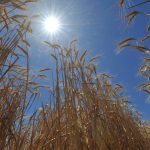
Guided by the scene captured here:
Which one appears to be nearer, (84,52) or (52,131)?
(52,131)

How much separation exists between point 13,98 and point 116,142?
1.06 meters

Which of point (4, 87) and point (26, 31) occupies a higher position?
point (26, 31)

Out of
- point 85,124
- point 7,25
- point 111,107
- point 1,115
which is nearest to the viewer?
point 1,115

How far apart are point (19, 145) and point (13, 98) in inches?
14.9

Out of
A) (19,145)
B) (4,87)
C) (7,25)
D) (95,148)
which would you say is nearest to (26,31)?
(7,25)

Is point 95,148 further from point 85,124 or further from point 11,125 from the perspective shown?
point 11,125

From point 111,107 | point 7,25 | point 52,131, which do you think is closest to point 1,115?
point 52,131

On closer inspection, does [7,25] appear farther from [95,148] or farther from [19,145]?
[95,148]

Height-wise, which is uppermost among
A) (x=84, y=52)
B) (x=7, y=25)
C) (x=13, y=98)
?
(x=84, y=52)

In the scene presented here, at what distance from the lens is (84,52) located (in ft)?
10.9

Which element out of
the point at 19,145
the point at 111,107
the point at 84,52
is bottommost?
the point at 19,145

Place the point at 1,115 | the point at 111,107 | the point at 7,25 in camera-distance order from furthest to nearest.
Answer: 1. the point at 111,107
2. the point at 7,25
3. the point at 1,115

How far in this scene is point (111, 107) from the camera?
126 inches

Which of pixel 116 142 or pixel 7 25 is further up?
pixel 7 25
